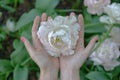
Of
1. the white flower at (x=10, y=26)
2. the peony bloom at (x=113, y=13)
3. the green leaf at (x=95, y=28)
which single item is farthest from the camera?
the white flower at (x=10, y=26)

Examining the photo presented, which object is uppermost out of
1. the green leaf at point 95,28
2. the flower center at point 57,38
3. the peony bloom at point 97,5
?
the flower center at point 57,38

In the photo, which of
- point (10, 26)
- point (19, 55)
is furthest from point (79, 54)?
point (10, 26)

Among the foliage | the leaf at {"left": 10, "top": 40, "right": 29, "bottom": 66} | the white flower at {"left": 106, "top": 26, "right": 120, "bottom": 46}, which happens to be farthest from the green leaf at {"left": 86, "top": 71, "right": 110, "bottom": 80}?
the leaf at {"left": 10, "top": 40, "right": 29, "bottom": 66}

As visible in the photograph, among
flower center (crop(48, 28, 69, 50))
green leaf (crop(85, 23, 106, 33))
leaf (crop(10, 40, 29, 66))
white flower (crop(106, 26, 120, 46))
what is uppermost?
flower center (crop(48, 28, 69, 50))

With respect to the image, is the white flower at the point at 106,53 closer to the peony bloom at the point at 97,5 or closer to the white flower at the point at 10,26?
the peony bloom at the point at 97,5

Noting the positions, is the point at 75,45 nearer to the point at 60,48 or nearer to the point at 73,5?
the point at 60,48

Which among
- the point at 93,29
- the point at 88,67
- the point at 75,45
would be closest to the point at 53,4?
the point at 93,29

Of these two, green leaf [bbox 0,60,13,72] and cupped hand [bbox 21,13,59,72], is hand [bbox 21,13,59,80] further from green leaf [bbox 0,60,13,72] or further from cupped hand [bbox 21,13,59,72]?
green leaf [bbox 0,60,13,72]

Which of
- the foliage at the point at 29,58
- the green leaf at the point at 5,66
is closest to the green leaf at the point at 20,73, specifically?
the foliage at the point at 29,58
